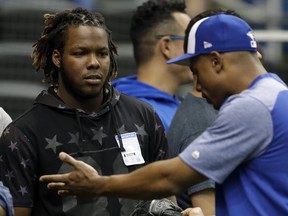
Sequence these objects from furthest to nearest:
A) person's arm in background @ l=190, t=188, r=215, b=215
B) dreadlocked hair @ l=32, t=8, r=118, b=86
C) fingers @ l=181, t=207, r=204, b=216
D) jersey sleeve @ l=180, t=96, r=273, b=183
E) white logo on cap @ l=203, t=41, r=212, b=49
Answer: person's arm in background @ l=190, t=188, r=215, b=215 < dreadlocked hair @ l=32, t=8, r=118, b=86 < fingers @ l=181, t=207, r=204, b=216 < white logo on cap @ l=203, t=41, r=212, b=49 < jersey sleeve @ l=180, t=96, r=273, b=183

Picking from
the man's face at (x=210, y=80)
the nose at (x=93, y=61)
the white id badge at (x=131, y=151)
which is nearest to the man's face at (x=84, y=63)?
the nose at (x=93, y=61)

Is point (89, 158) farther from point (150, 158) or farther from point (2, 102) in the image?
point (2, 102)

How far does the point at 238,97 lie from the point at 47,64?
1558 millimetres

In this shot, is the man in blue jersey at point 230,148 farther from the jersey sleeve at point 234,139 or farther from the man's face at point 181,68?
the man's face at point 181,68

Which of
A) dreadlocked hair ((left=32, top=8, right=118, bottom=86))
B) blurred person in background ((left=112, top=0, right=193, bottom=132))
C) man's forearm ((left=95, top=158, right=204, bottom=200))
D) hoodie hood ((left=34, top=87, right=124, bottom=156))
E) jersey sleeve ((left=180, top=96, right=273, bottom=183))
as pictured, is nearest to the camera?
jersey sleeve ((left=180, top=96, right=273, bottom=183))

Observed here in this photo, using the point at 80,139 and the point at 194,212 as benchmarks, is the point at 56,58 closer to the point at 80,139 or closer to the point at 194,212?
the point at 80,139

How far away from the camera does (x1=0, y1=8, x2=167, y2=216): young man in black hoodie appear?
537 cm

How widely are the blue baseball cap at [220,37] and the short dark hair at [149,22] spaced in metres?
2.67

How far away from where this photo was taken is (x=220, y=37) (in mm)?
4723

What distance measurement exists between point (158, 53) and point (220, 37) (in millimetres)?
2800

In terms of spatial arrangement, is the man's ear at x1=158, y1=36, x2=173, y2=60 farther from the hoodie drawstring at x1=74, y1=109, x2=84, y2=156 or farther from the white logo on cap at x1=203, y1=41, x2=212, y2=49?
the white logo on cap at x1=203, y1=41, x2=212, y2=49

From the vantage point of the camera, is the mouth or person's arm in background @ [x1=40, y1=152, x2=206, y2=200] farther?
the mouth

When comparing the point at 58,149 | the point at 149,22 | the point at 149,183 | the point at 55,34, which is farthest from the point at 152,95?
the point at 149,183

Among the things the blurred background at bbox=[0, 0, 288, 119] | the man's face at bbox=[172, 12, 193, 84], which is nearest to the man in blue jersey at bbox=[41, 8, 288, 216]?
the man's face at bbox=[172, 12, 193, 84]
